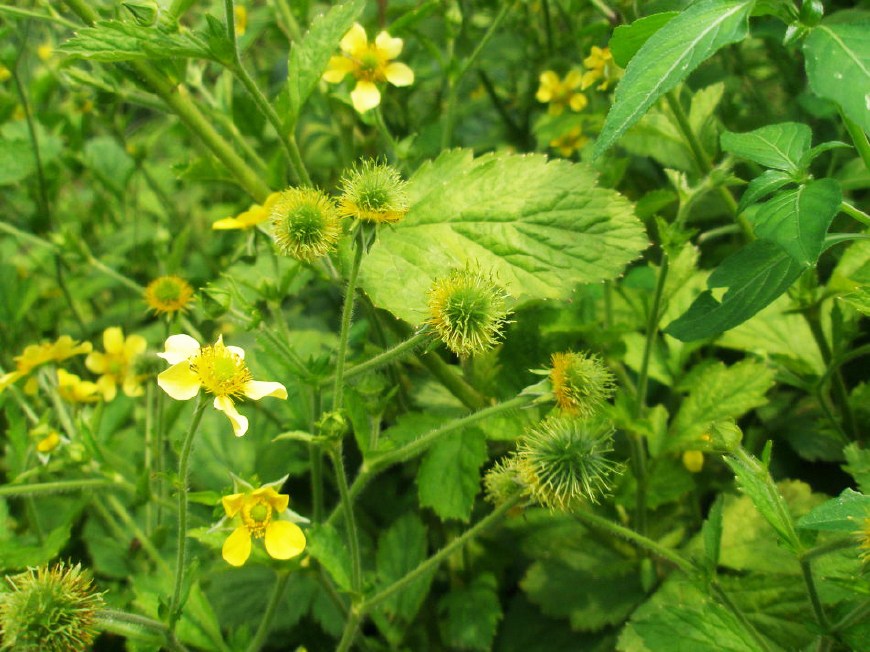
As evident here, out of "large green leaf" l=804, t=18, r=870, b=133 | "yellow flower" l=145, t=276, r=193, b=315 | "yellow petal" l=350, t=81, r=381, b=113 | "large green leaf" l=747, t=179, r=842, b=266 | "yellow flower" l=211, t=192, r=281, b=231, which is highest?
"large green leaf" l=804, t=18, r=870, b=133

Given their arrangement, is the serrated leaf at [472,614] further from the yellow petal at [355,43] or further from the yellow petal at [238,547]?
the yellow petal at [355,43]

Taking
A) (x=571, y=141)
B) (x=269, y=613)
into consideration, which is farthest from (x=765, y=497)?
(x=571, y=141)

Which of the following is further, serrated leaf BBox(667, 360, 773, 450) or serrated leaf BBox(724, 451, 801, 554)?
serrated leaf BBox(667, 360, 773, 450)

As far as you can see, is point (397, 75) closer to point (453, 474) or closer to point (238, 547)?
point (453, 474)

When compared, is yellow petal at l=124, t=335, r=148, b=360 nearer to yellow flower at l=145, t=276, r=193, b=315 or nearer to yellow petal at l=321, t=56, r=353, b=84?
yellow flower at l=145, t=276, r=193, b=315

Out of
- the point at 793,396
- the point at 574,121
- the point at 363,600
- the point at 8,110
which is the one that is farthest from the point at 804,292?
the point at 8,110

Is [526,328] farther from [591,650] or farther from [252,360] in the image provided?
[591,650]

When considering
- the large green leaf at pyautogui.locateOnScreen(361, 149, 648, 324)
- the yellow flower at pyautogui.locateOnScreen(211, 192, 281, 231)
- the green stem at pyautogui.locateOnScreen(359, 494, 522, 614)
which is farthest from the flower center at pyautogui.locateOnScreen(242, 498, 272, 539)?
the yellow flower at pyautogui.locateOnScreen(211, 192, 281, 231)
